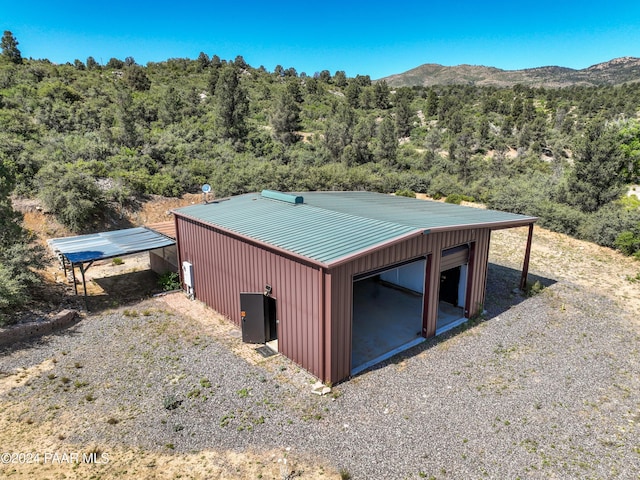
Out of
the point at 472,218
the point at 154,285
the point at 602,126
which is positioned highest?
the point at 602,126

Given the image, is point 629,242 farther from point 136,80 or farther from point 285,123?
point 136,80

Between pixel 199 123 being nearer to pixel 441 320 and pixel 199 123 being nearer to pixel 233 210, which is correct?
pixel 233 210

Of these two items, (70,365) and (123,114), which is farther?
(123,114)

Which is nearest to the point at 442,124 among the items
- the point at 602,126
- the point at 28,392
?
the point at 602,126

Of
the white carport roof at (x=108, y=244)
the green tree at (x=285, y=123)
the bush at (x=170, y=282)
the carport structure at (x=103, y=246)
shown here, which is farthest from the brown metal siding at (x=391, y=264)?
the green tree at (x=285, y=123)

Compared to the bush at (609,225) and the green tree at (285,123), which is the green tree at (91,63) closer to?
the green tree at (285,123)

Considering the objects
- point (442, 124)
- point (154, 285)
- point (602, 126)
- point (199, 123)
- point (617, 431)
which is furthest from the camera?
point (442, 124)

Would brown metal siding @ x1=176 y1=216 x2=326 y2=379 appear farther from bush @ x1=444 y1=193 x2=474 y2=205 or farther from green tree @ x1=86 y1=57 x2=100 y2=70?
green tree @ x1=86 y1=57 x2=100 y2=70
